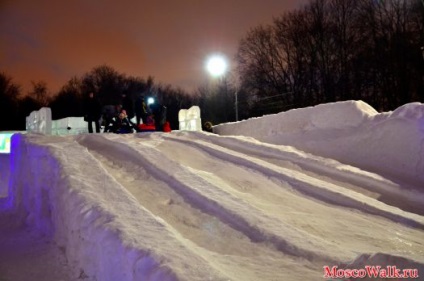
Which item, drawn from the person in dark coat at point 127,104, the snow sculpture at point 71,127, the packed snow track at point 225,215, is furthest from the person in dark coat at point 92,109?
the snow sculpture at point 71,127

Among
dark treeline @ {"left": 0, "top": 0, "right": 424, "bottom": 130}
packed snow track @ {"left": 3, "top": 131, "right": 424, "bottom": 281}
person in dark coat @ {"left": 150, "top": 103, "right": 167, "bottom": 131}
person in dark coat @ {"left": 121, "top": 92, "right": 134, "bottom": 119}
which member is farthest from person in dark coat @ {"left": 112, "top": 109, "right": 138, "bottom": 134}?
dark treeline @ {"left": 0, "top": 0, "right": 424, "bottom": 130}

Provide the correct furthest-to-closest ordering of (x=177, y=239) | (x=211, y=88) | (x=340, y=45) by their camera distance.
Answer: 1. (x=211, y=88)
2. (x=340, y=45)
3. (x=177, y=239)

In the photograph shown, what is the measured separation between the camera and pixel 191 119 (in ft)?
63.5

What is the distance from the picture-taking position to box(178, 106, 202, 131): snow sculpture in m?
19.0

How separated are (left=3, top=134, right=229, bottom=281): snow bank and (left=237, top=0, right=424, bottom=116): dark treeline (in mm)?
31897

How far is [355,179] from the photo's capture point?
28.9 ft

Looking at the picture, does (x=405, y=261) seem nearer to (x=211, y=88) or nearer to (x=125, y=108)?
(x=125, y=108)

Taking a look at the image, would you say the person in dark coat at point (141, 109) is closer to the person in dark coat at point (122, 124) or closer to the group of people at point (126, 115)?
the group of people at point (126, 115)

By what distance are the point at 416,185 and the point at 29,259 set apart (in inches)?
303

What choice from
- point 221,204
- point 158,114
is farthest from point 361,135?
point 158,114

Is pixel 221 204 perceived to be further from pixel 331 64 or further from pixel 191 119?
pixel 331 64

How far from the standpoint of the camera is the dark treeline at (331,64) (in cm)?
3734

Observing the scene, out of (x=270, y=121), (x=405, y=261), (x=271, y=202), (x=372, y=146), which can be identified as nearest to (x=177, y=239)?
(x=405, y=261)

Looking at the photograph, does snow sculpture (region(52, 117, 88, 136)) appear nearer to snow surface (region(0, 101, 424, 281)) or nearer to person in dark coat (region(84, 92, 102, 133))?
person in dark coat (region(84, 92, 102, 133))
